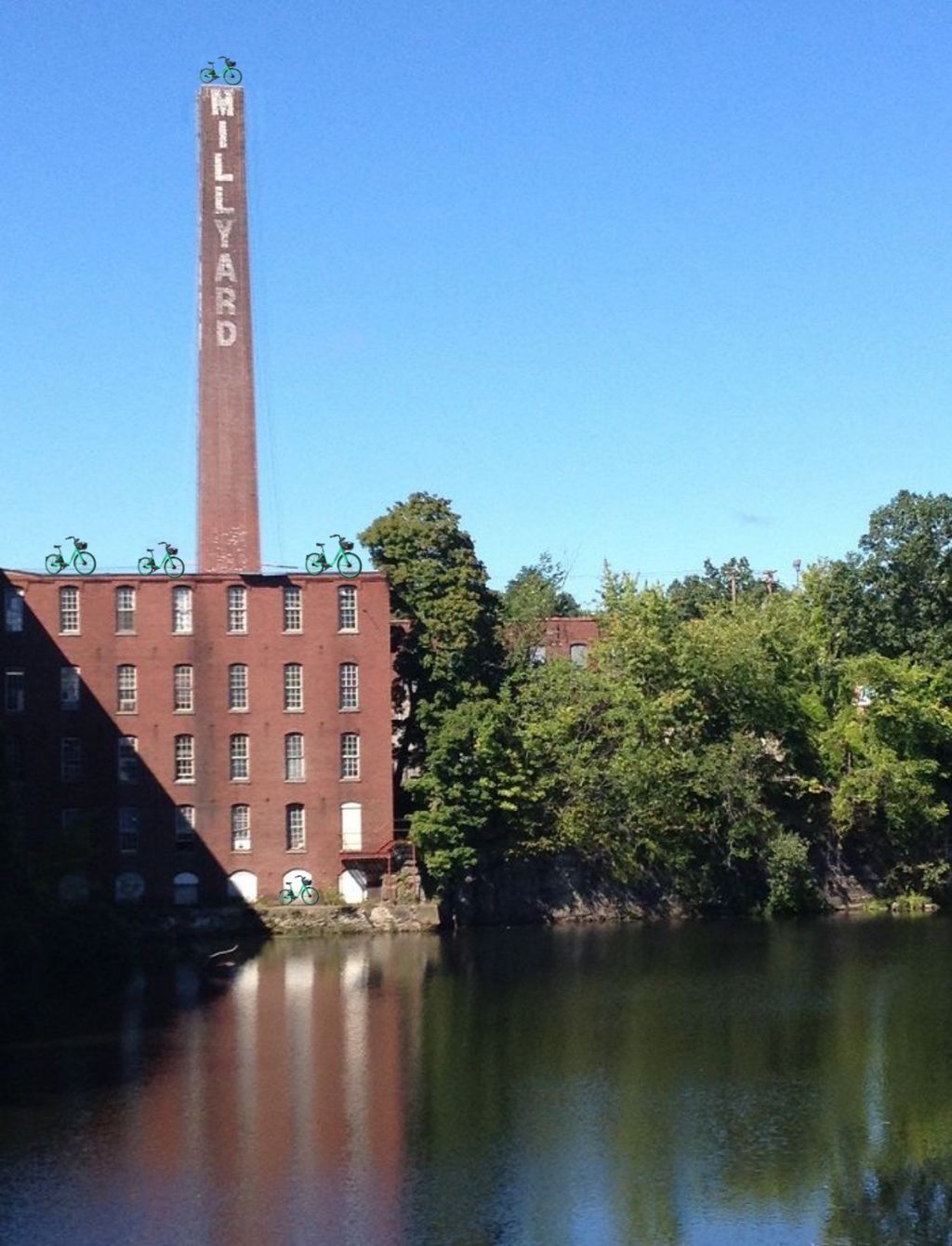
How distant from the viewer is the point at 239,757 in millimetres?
65938

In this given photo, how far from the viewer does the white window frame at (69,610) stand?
6562cm

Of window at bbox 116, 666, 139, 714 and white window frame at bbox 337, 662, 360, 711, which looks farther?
white window frame at bbox 337, 662, 360, 711

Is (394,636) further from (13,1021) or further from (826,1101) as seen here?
(826,1101)

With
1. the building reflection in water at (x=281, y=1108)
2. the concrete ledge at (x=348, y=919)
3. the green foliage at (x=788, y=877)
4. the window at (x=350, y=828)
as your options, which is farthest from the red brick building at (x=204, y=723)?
the green foliage at (x=788, y=877)

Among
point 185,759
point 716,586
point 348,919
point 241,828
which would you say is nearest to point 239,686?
point 185,759

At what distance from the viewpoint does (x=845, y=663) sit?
69938 millimetres

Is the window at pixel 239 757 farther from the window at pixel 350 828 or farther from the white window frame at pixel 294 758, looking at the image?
the window at pixel 350 828

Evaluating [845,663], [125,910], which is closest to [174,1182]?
[125,910]

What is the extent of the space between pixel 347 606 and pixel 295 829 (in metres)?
8.46

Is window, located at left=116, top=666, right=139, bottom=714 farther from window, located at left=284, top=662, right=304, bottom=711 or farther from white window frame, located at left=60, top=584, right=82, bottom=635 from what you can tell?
window, located at left=284, top=662, right=304, bottom=711

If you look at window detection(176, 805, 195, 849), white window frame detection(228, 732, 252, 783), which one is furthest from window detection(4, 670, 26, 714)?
white window frame detection(228, 732, 252, 783)

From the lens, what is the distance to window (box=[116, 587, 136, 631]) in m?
65.9

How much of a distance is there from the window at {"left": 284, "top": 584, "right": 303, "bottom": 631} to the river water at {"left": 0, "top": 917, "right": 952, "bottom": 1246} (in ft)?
48.6

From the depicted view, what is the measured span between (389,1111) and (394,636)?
113 feet
